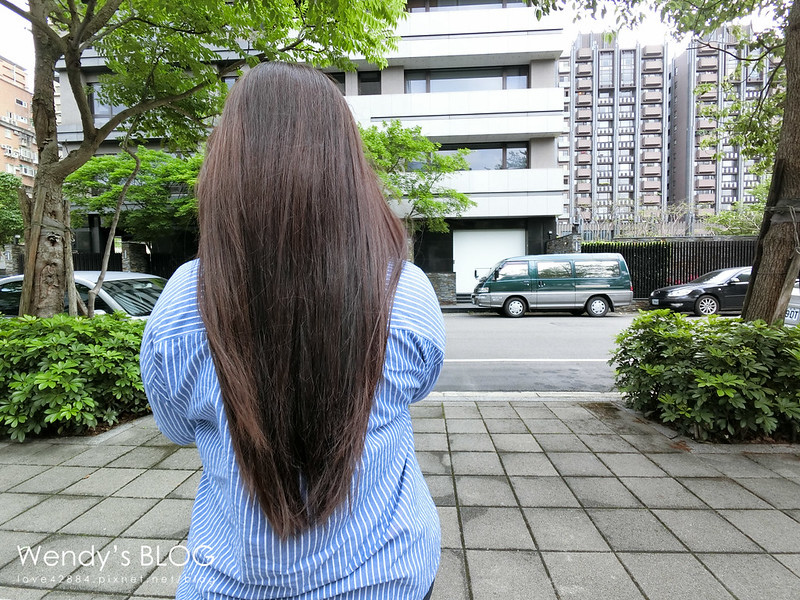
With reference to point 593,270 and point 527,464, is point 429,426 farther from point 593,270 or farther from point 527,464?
point 593,270

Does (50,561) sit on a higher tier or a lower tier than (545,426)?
higher

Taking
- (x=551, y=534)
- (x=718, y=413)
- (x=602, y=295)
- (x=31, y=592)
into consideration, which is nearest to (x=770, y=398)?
(x=718, y=413)

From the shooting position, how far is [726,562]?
201 centimetres

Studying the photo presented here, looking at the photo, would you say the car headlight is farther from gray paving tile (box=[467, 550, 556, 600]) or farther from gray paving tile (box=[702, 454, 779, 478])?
gray paving tile (box=[467, 550, 556, 600])

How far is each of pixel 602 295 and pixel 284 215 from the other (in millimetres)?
13868

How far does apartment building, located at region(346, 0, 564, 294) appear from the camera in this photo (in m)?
18.3

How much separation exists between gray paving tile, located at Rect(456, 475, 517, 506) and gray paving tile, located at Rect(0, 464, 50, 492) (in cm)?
281

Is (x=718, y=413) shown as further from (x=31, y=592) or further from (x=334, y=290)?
(x=31, y=592)

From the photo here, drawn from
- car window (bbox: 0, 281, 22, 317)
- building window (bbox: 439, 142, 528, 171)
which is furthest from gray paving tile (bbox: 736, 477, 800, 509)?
building window (bbox: 439, 142, 528, 171)

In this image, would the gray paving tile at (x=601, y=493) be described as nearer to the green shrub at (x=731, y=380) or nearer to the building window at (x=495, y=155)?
the green shrub at (x=731, y=380)

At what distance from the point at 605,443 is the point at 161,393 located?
3541 millimetres

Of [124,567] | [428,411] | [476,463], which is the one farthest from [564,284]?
[124,567]

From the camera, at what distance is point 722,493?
8.70 feet

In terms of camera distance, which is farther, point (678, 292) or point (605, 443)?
point (678, 292)
